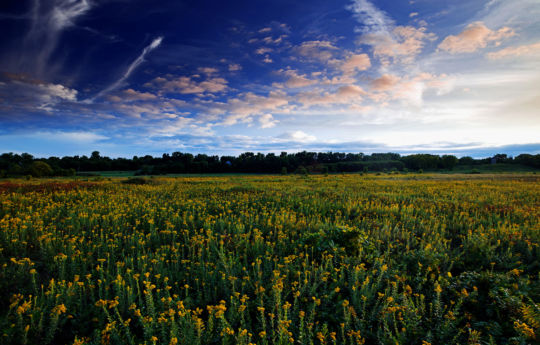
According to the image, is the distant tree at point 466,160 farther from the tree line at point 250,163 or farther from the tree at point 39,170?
the tree at point 39,170

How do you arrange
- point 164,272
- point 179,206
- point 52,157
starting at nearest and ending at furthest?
point 164,272
point 179,206
point 52,157

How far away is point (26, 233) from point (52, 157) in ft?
279

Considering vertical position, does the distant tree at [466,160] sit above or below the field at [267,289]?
above

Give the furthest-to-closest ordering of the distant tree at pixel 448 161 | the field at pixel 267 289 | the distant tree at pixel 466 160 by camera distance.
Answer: the distant tree at pixel 466 160 < the distant tree at pixel 448 161 < the field at pixel 267 289

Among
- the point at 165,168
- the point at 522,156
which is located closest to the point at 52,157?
the point at 165,168

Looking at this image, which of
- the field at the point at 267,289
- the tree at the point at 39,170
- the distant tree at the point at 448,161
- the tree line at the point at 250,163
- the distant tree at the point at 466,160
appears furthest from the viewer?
the distant tree at the point at 466,160

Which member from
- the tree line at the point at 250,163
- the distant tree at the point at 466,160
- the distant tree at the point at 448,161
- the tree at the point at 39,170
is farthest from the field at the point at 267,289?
the distant tree at the point at 466,160

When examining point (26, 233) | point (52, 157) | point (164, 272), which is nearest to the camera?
point (164, 272)

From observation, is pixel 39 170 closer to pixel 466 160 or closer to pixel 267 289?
pixel 267 289

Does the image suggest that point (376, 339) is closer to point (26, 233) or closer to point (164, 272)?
point (164, 272)

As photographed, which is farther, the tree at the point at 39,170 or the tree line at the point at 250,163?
the tree line at the point at 250,163

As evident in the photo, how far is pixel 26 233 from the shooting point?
620cm

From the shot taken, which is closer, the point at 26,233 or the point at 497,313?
the point at 497,313

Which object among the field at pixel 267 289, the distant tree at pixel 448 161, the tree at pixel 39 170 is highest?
the distant tree at pixel 448 161
